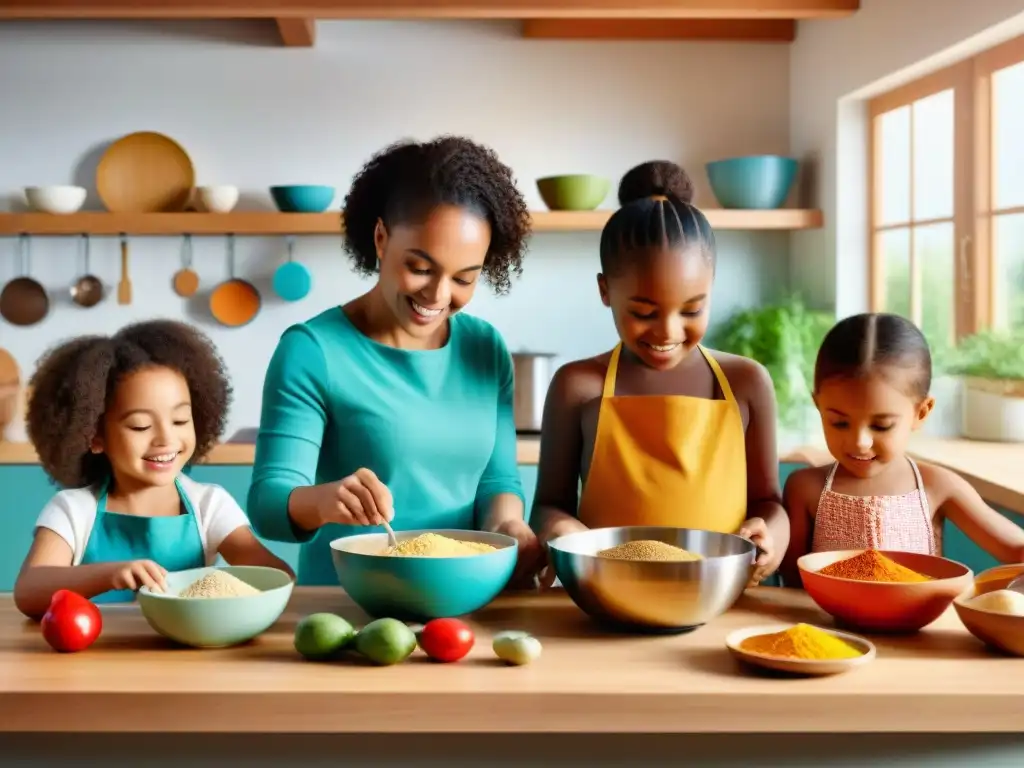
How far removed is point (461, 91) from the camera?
153 inches

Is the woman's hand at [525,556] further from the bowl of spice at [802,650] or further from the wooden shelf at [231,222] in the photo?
the wooden shelf at [231,222]

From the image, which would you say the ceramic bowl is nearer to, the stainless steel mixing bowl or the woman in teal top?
the stainless steel mixing bowl

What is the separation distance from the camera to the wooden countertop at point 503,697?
39.4 inches

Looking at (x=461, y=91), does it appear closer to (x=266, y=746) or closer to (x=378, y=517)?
(x=378, y=517)

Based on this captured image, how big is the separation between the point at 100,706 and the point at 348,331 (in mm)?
661

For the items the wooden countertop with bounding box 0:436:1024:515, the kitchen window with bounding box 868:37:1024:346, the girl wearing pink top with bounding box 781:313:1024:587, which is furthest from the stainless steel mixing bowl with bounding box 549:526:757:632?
the kitchen window with bounding box 868:37:1024:346

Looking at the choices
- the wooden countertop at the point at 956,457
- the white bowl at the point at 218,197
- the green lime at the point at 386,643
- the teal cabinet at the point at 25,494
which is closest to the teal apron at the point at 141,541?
the green lime at the point at 386,643

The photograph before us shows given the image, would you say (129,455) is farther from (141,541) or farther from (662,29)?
(662,29)

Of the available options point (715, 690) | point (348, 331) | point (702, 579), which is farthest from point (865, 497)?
point (348, 331)

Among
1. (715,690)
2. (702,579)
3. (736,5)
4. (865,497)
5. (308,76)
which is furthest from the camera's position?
(308,76)

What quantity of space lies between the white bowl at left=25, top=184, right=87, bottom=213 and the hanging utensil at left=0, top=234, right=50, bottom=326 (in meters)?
0.25

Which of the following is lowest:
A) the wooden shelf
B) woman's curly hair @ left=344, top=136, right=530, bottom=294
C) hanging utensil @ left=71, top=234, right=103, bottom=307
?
woman's curly hair @ left=344, top=136, right=530, bottom=294

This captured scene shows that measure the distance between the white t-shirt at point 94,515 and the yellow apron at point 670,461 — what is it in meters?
0.52

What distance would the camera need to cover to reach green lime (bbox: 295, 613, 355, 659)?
3.60 ft
